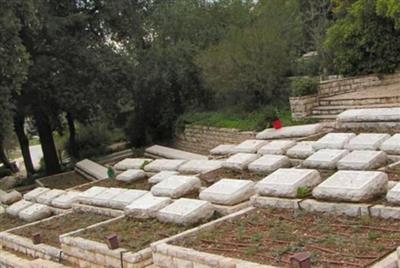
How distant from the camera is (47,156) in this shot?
69.4ft

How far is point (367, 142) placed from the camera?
8633 mm

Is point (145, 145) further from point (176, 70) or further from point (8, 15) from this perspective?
point (8, 15)

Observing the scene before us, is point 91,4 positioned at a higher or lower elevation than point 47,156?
higher

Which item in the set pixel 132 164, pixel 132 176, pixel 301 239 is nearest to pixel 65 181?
pixel 132 164

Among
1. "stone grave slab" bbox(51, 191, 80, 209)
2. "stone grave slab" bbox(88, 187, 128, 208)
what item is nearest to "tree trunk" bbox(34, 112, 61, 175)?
"stone grave slab" bbox(51, 191, 80, 209)

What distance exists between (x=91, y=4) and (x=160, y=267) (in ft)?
51.4

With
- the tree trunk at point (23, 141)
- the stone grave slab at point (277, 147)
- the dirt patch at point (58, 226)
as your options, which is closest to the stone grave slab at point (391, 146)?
the stone grave slab at point (277, 147)

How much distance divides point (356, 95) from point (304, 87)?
1435 mm

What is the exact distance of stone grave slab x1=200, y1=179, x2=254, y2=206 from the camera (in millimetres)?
7434

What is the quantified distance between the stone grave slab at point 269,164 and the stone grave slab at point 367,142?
983 millimetres

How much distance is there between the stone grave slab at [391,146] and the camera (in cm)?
811

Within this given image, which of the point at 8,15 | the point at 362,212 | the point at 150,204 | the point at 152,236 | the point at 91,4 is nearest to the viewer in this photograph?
the point at 362,212

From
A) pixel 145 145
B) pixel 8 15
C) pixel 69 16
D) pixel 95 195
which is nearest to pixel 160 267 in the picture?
pixel 95 195

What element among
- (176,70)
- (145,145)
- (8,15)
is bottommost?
(145,145)
